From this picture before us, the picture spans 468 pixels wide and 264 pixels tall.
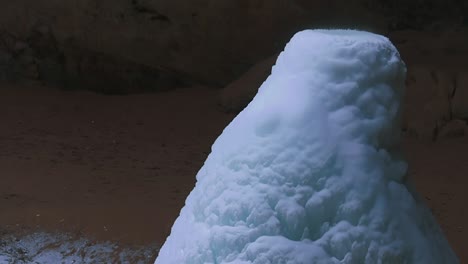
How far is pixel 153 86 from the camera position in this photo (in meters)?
6.61

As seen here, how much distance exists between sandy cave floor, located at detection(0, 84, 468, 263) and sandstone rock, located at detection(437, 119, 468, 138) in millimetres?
73

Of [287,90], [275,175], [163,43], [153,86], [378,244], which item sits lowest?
[153,86]

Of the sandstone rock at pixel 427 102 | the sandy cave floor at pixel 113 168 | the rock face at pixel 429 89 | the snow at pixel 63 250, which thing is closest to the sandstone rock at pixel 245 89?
the rock face at pixel 429 89

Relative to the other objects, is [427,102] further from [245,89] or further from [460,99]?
[245,89]

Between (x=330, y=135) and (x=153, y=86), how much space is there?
5416 millimetres

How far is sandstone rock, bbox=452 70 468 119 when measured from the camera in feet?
16.8

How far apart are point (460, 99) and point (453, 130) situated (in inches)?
10.5

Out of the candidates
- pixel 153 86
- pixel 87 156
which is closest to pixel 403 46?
pixel 153 86

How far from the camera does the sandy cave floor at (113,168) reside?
11.8ft

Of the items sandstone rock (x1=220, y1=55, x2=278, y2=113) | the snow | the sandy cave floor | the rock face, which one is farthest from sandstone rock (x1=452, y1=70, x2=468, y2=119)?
the snow

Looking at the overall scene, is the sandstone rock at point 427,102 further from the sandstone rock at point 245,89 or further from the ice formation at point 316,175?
the ice formation at point 316,175

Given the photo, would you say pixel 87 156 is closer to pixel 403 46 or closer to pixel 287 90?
pixel 403 46

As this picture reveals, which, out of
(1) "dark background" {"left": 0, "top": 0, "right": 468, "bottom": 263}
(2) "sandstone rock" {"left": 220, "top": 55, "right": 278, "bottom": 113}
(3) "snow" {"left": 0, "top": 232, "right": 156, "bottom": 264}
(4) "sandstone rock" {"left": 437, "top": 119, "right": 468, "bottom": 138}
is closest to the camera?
(3) "snow" {"left": 0, "top": 232, "right": 156, "bottom": 264}

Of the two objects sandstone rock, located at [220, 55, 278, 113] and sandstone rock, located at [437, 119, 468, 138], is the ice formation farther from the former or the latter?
sandstone rock, located at [220, 55, 278, 113]
